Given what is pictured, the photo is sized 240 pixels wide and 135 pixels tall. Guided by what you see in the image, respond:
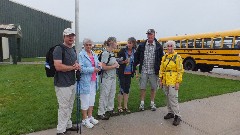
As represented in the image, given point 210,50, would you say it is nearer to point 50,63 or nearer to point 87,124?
point 87,124

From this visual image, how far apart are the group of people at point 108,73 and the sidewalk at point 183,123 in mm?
235

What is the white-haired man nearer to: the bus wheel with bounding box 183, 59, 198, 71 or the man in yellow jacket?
the man in yellow jacket

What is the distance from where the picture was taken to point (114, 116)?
6.34 metres

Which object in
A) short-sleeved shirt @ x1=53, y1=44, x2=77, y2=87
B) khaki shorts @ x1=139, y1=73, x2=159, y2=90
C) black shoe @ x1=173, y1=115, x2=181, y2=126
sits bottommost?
black shoe @ x1=173, y1=115, x2=181, y2=126

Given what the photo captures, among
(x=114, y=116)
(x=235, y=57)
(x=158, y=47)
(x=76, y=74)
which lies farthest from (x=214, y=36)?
(x=76, y=74)

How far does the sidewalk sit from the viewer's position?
537 cm

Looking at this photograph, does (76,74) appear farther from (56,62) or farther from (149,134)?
(149,134)

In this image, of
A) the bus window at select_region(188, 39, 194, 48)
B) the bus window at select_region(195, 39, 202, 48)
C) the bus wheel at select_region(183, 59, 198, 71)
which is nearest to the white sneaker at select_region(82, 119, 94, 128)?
the bus window at select_region(195, 39, 202, 48)

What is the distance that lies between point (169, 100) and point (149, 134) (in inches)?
44.9

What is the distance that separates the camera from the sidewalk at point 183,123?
211 inches

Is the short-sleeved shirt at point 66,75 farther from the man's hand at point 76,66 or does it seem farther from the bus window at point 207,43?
the bus window at point 207,43

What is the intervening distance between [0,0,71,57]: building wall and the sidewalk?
2856 cm

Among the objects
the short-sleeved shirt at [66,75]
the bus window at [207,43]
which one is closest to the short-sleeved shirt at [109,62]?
the short-sleeved shirt at [66,75]

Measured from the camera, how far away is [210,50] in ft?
52.6
